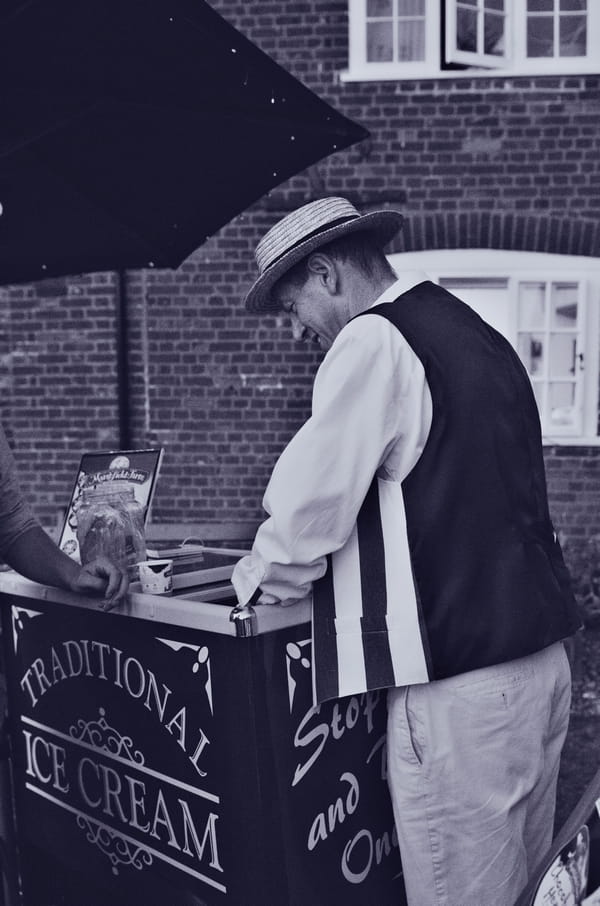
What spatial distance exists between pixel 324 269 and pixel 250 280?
4556mm

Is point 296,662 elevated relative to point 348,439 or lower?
lower

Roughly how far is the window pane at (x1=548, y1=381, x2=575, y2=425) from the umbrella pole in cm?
325

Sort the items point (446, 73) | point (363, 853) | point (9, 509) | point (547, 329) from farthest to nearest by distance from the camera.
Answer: point (547, 329) < point (446, 73) < point (9, 509) < point (363, 853)

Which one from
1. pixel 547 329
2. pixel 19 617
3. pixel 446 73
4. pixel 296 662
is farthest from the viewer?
pixel 547 329

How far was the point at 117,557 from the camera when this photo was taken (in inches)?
82.8

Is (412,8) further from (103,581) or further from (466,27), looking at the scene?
(103,581)

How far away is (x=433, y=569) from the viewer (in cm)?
163

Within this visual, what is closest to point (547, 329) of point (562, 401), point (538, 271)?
point (538, 271)

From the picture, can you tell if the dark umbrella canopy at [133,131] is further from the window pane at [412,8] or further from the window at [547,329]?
the window pane at [412,8]

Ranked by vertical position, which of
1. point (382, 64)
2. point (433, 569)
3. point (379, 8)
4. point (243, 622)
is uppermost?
point (379, 8)

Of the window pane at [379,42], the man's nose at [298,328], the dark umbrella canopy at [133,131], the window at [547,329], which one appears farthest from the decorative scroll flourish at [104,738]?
the window pane at [379,42]

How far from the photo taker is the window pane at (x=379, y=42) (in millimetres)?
6207

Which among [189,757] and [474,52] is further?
[474,52]

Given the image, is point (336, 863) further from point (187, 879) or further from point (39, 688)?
point (39, 688)
